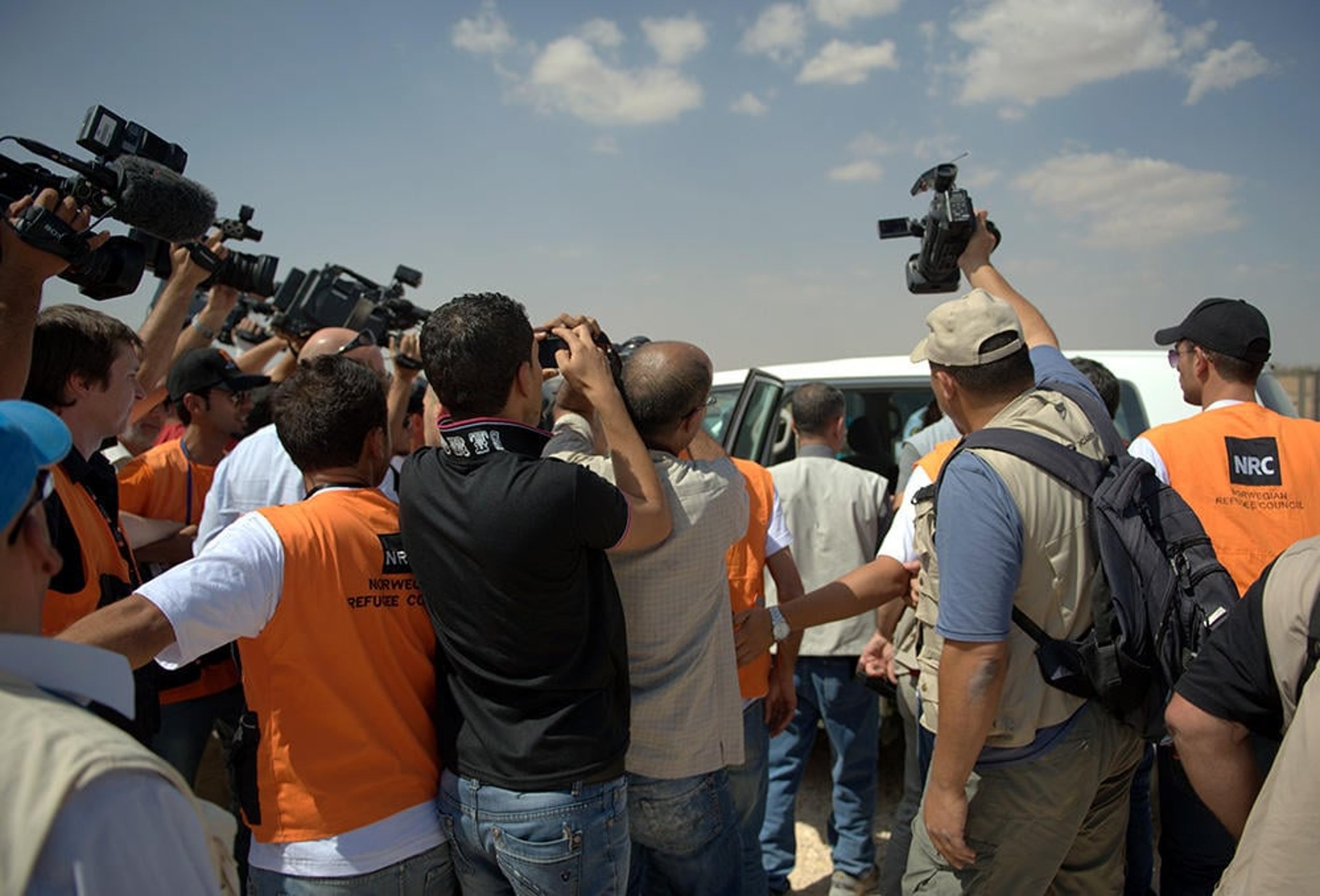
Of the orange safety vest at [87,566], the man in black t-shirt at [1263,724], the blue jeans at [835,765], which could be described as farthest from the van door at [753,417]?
the man in black t-shirt at [1263,724]

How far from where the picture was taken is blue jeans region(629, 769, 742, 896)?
6.78 ft

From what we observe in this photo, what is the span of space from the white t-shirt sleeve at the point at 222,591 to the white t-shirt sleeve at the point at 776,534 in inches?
66.6

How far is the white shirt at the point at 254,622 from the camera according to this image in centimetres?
165

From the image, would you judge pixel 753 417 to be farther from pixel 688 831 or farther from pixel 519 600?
pixel 519 600

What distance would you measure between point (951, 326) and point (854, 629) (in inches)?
81.5

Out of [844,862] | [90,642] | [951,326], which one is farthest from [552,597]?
[844,862]

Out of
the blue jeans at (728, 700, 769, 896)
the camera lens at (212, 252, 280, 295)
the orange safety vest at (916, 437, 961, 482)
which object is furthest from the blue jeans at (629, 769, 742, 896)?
the camera lens at (212, 252, 280, 295)

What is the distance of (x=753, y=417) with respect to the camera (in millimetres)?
5234

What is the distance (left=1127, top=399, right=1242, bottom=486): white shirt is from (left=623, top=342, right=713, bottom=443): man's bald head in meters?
1.83

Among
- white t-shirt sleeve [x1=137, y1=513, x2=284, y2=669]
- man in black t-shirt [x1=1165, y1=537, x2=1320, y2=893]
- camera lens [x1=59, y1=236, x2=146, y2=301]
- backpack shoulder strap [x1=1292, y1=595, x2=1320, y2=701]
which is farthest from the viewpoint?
camera lens [x1=59, y1=236, x2=146, y2=301]

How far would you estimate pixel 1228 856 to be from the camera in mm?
2723

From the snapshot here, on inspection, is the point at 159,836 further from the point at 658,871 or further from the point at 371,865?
the point at 658,871

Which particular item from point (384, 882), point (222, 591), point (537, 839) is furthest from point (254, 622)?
point (537, 839)

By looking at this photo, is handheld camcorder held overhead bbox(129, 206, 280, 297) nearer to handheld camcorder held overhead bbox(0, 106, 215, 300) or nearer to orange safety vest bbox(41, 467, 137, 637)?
handheld camcorder held overhead bbox(0, 106, 215, 300)
